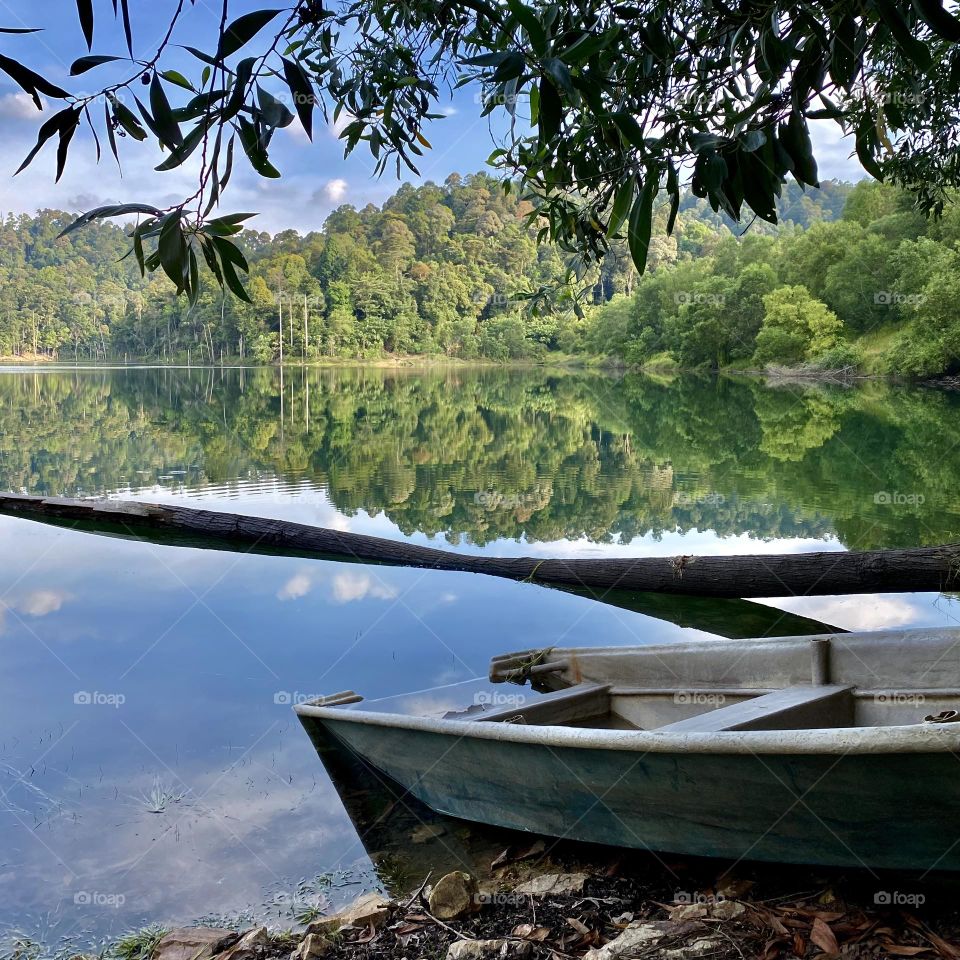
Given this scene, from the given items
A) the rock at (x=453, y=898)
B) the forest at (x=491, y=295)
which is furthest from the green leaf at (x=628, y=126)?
the forest at (x=491, y=295)

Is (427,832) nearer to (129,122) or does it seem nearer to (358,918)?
(358,918)

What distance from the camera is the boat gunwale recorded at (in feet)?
7.29

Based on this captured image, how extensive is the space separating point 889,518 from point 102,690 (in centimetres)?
809

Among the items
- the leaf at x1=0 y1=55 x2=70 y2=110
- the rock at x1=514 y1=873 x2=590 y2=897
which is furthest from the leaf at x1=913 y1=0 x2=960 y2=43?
the rock at x1=514 y1=873 x2=590 y2=897

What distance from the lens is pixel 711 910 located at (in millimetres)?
2641

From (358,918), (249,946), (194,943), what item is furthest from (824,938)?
(194,943)

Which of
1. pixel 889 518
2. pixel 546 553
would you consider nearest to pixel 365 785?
pixel 546 553

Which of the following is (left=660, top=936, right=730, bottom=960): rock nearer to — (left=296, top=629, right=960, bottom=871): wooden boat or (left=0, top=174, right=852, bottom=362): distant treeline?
(left=296, top=629, right=960, bottom=871): wooden boat

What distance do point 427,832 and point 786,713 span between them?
1.51 meters

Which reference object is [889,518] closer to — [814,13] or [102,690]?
[102,690]

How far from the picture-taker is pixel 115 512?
9727 mm

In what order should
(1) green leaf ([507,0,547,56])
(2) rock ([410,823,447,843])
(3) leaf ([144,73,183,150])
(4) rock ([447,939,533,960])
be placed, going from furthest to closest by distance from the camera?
(2) rock ([410,823,447,843]) → (4) rock ([447,939,533,960]) → (3) leaf ([144,73,183,150]) → (1) green leaf ([507,0,547,56])

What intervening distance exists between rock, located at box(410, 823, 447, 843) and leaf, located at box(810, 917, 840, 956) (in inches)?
61.4

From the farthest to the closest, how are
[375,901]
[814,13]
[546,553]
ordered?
[546,553]
[375,901]
[814,13]
